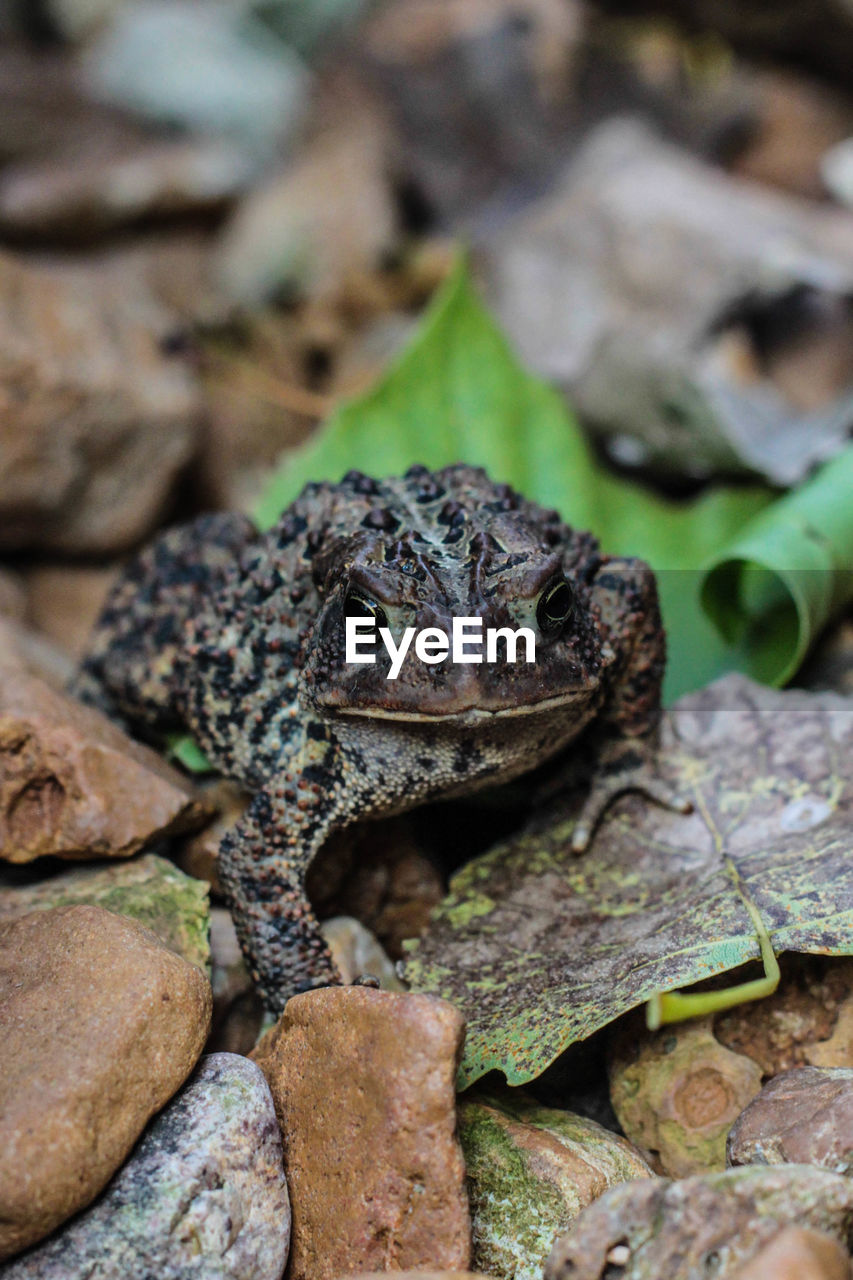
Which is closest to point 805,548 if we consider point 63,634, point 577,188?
point 63,634

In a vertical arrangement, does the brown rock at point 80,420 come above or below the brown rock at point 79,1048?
above

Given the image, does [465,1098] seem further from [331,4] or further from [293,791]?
[331,4]

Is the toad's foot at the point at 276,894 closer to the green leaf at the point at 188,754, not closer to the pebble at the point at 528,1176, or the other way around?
the green leaf at the point at 188,754

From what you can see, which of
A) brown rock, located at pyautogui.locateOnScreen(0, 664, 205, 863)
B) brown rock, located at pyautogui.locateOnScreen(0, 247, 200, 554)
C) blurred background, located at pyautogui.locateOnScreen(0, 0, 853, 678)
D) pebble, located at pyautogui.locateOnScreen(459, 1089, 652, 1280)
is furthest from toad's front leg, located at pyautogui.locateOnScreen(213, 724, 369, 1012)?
brown rock, located at pyautogui.locateOnScreen(0, 247, 200, 554)

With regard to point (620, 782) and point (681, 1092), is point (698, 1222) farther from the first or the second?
point (620, 782)

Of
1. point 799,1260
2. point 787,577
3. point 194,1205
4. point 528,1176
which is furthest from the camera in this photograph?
point 787,577

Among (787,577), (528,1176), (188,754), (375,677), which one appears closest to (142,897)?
(188,754)

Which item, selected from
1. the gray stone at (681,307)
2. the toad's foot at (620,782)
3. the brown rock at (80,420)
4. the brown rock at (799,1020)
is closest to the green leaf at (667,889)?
the toad's foot at (620,782)

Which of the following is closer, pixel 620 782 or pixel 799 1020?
pixel 799 1020
